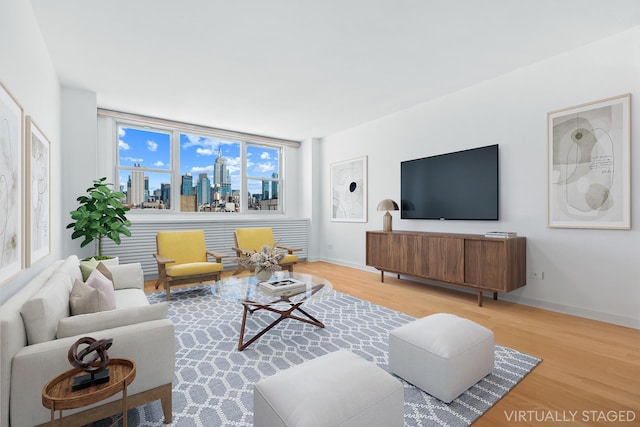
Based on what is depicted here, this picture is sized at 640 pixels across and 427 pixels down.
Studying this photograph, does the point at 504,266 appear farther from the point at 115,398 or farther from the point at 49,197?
the point at 49,197

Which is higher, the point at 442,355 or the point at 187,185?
the point at 187,185

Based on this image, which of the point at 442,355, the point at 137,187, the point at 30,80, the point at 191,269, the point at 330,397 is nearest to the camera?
Answer: the point at 330,397

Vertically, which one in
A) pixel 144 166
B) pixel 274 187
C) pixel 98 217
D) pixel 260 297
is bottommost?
pixel 260 297

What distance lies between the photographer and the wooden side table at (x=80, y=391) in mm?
1126

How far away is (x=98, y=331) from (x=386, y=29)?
3164mm

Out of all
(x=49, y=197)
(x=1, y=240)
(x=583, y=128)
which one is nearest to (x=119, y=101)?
(x=49, y=197)

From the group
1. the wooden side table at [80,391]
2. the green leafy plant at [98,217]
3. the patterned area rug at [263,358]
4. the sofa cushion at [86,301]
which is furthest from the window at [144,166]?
the wooden side table at [80,391]

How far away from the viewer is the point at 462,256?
3654 mm

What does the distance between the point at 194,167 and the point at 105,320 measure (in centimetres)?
466

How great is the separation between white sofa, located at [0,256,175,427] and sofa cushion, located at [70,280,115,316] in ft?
0.17

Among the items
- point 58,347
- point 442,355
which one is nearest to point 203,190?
point 58,347

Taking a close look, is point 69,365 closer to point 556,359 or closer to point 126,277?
point 126,277

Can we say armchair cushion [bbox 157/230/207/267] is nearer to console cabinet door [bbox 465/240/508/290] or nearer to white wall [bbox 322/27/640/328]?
white wall [bbox 322/27/640/328]

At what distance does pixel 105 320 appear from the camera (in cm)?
161
